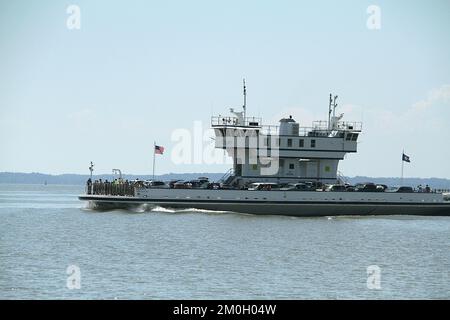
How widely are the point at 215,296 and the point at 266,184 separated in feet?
123

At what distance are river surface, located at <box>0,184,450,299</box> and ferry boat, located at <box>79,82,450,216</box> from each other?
2037mm

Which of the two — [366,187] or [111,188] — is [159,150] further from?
[366,187]

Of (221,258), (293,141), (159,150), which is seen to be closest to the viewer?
(221,258)

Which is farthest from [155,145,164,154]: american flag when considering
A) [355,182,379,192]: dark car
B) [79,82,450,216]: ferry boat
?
[355,182,379,192]: dark car

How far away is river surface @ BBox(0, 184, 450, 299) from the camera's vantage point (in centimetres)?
3425

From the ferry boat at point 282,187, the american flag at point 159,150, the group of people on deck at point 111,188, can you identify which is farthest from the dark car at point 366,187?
the group of people on deck at point 111,188

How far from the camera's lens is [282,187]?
7125 cm

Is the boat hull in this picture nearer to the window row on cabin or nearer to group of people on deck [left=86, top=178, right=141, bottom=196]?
group of people on deck [left=86, top=178, right=141, bottom=196]

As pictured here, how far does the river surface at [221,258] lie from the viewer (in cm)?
3425

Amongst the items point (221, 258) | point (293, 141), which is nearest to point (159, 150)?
point (293, 141)

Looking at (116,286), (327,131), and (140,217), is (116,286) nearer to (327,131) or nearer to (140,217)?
(140,217)

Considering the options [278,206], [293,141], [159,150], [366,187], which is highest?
[293,141]

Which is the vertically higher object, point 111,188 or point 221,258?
point 111,188

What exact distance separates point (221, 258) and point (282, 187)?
94.4 ft
